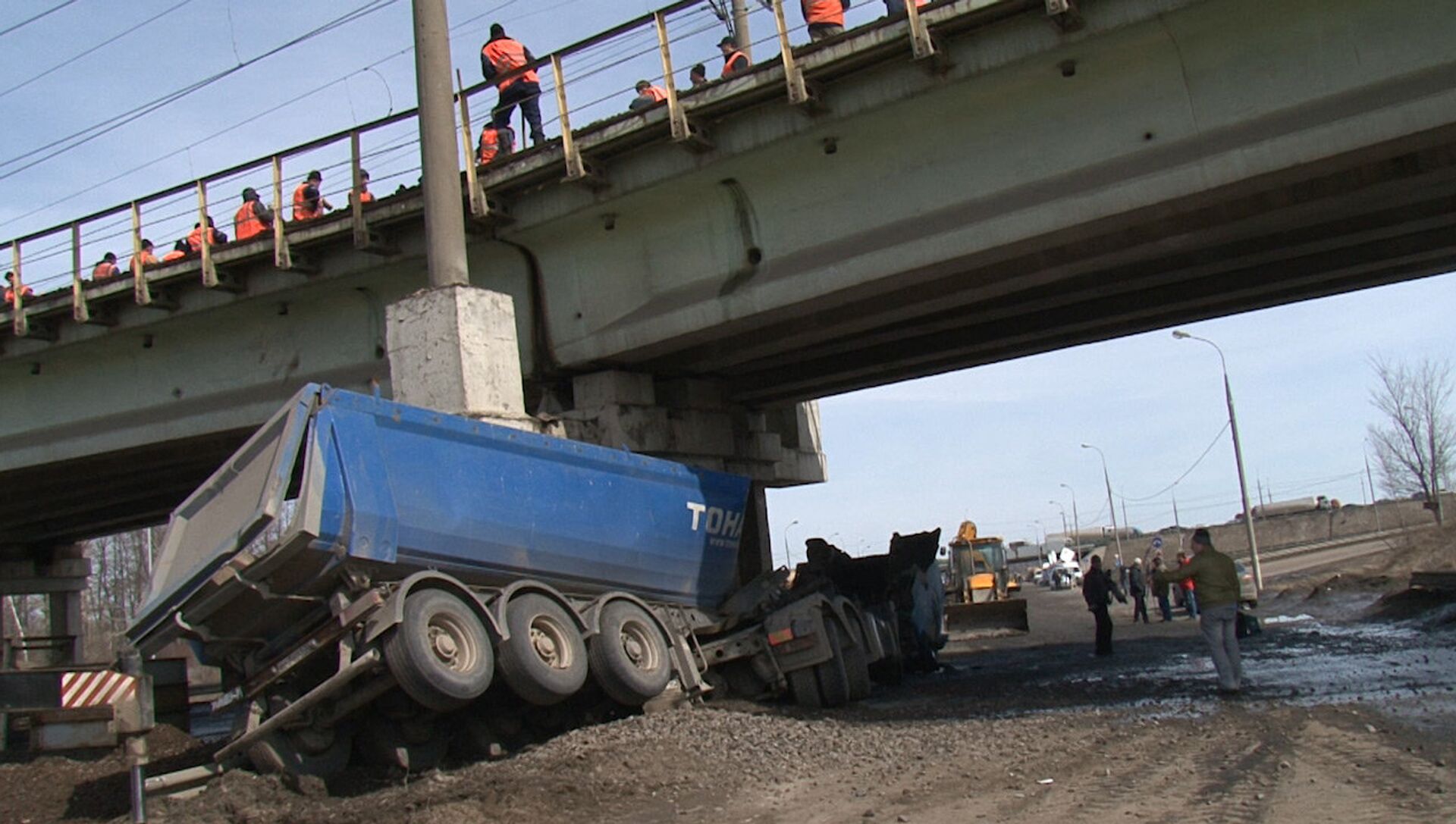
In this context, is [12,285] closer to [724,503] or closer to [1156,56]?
[724,503]

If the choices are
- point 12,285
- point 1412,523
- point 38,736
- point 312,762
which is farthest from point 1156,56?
point 1412,523

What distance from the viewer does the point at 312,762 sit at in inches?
374

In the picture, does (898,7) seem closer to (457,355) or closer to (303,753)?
(457,355)

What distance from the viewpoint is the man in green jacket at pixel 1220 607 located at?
37.3ft

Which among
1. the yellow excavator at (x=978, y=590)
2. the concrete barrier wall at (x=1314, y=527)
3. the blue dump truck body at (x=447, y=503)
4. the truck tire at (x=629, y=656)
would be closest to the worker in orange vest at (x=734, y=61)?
the blue dump truck body at (x=447, y=503)

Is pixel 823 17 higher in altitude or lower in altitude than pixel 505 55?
lower

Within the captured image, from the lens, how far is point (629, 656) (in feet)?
35.7

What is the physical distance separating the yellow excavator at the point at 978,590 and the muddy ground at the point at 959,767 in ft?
39.9

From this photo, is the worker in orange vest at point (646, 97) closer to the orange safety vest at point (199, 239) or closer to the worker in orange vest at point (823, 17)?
the worker in orange vest at point (823, 17)

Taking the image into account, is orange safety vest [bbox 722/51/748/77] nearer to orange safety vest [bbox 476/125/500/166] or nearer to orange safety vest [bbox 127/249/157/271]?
orange safety vest [bbox 476/125/500/166]

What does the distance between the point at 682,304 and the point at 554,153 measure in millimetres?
2206

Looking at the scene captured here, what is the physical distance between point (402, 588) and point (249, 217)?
9.89 m

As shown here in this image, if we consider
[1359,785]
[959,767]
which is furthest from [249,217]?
[1359,785]

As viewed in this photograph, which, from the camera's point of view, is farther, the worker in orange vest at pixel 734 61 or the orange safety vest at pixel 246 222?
the orange safety vest at pixel 246 222
